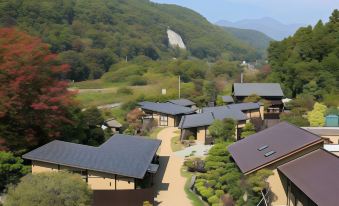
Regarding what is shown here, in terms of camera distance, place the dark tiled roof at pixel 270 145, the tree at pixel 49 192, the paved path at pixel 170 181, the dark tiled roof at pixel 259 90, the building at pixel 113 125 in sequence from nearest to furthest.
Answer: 1. the tree at pixel 49 192
2. the dark tiled roof at pixel 270 145
3. the paved path at pixel 170 181
4. the building at pixel 113 125
5. the dark tiled roof at pixel 259 90

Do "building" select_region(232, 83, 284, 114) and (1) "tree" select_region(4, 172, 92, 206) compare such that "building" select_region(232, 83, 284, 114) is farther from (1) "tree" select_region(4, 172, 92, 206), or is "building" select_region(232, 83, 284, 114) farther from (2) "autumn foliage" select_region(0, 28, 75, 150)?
(1) "tree" select_region(4, 172, 92, 206)

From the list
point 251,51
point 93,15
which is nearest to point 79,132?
point 93,15

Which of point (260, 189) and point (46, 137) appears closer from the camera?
point (260, 189)

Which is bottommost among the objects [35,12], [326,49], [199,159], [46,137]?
[199,159]

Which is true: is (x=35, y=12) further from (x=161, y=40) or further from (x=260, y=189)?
(x=260, y=189)

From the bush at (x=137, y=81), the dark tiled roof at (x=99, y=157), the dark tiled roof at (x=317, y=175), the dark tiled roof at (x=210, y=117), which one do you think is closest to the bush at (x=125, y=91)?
the bush at (x=137, y=81)

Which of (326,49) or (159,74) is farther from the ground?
(326,49)

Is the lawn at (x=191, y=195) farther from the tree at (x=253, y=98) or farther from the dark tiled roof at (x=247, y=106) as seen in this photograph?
the tree at (x=253, y=98)
